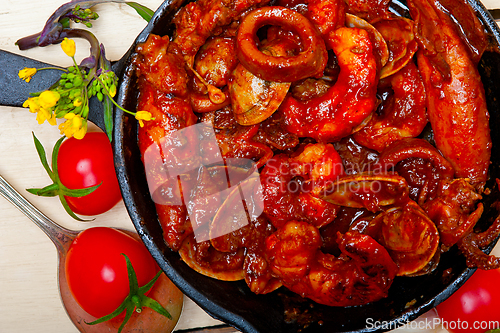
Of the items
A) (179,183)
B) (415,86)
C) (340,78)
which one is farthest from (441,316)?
(179,183)

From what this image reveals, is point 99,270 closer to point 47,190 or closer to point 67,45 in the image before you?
point 47,190

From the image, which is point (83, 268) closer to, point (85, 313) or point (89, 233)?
point (89, 233)

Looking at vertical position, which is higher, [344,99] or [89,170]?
[344,99]

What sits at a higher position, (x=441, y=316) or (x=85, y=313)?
(x=441, y=316)

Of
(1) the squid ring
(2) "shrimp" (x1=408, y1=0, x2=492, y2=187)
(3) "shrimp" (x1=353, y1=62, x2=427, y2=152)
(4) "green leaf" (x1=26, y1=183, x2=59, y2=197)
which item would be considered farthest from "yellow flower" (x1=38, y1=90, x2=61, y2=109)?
(2) "shrimp" (x1=408, y1=0, x2=492, y2=187)

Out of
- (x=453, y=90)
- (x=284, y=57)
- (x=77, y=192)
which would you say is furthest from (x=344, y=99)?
(x=77, y=192)

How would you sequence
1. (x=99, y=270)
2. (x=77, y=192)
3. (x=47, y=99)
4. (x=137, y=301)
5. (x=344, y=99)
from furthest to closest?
(x=99, y=270)
(x=137, y=301)
(x=77, y=192)
(x=344, y=99)
(x=47, y=99)

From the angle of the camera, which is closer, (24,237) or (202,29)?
(202,29)
